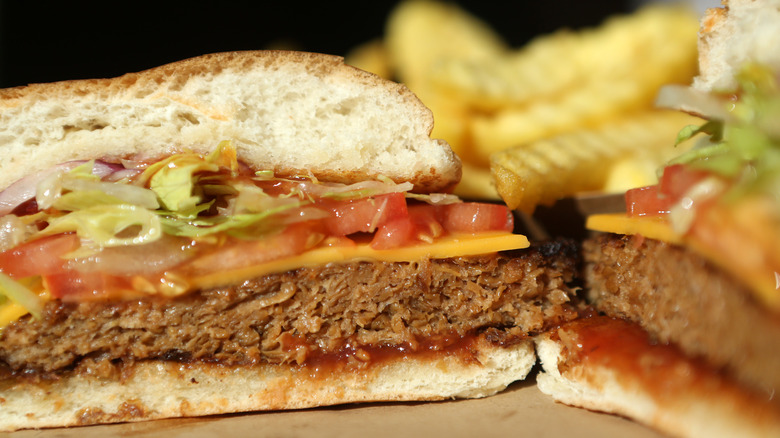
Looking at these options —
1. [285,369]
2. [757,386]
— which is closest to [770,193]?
[757,386]

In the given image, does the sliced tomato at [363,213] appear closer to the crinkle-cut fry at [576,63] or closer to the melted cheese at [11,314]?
the melted cheese at [11,314]

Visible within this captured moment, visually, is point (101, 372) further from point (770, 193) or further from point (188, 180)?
point (770, 193)

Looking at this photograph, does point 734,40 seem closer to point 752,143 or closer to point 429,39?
point 752,143

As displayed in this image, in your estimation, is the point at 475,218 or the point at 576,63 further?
the point at 576,63

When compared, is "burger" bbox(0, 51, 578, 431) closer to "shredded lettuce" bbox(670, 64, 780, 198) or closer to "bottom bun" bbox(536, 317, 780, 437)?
"bottom bun" bbox(536, 317, 780, 437)

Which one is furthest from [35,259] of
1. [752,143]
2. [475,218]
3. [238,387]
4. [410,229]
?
[752,143]

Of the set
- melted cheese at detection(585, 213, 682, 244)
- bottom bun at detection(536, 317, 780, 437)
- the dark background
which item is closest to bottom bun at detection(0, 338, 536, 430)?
bottom bun at detection(536, 317, 780, 437)
